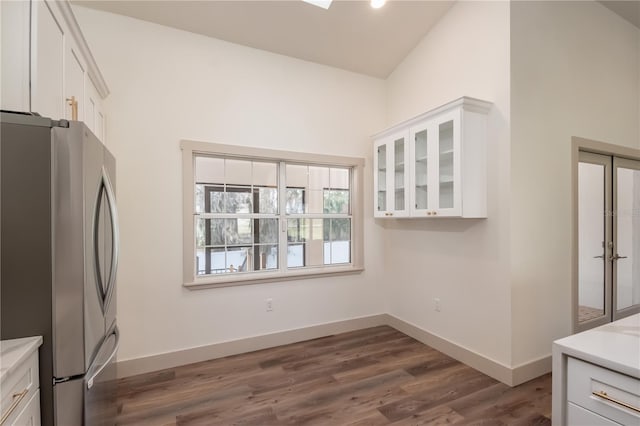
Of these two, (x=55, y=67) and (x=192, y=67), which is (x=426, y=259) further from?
(x=55, y=67)

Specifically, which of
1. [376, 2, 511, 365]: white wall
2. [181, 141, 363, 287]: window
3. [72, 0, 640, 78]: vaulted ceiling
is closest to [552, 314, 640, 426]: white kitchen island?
[376, 2, 511, 365]: white wall

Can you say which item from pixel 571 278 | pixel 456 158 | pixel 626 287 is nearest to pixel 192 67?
pixel 456 158

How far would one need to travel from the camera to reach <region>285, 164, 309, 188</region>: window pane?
353cm

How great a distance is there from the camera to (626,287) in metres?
3.31

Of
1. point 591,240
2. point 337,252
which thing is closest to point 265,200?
point 337,252

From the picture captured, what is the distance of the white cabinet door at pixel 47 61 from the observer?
1.40 m

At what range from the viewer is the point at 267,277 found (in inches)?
129

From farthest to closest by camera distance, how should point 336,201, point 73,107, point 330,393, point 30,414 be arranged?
point 336,201 → point 330,393 → point 73,107 → point 30,414

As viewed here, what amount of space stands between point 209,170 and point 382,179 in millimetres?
1954

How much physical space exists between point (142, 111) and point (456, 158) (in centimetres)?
284

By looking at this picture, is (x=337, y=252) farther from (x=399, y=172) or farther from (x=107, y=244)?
(x=107, y=244)

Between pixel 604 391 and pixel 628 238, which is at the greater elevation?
pixel 628 238

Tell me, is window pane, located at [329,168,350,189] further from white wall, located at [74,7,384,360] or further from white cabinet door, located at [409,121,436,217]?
white cabinet door, located at [409,121,436,217]

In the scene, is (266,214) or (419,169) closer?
(419,169)
